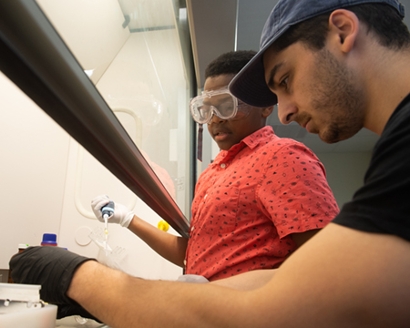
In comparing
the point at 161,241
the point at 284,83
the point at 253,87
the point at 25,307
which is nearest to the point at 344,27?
the point at 284,83

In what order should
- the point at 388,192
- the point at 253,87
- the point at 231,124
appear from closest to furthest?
the point at 388,192
the point at 253,87
the point at 231,124

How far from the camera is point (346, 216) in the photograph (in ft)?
1.20

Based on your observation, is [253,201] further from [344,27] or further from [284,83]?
[344,27]

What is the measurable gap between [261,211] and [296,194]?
118mm

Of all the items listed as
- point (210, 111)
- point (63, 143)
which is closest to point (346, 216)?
point (210, 111)

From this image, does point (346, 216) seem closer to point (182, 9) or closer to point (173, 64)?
point (173, 64)

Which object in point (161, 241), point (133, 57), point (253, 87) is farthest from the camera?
point (161, 241)

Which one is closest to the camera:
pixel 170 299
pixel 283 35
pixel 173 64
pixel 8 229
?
pixel 170 299

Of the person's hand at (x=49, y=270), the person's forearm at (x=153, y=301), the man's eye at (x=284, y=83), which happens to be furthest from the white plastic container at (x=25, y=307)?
the man's eye at (x=284, y=83)

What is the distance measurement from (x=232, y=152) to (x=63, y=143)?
0.96m

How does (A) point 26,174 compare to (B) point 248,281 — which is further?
(A) point 26,174

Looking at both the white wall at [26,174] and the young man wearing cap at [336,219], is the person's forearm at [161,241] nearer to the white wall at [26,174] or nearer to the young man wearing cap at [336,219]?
the white wall at [26,174]

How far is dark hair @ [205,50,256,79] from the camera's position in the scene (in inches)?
42.9

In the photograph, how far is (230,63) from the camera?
1.09 metres
